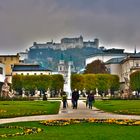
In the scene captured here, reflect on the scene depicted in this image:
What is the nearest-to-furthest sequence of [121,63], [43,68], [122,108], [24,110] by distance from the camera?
[24,110]
[122,108]
[43,68]
[121,63]

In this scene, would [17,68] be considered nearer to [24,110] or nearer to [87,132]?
[24,110]

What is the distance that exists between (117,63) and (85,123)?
141 metres

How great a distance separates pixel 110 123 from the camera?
22.8 meters

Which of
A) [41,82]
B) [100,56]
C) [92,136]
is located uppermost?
[100,56]

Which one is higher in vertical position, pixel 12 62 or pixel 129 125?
pixel 12 62

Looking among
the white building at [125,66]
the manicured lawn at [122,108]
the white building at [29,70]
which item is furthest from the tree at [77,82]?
the manicured lawn at [122,108]

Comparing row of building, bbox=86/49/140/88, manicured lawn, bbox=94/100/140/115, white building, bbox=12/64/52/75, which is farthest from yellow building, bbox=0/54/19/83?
manicured lawn, bbox=94/100/140/115

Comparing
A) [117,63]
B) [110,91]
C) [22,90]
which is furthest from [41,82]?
[117,63]

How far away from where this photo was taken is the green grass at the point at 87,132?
1688 centimetres

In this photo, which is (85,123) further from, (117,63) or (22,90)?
(117,63)

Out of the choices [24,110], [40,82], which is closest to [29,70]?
[40,82]

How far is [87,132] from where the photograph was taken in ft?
61.4

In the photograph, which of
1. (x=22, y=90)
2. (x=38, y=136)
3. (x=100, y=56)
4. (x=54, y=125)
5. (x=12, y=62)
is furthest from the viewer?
(x=100, y=56)

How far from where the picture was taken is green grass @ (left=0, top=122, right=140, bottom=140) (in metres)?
16.9
